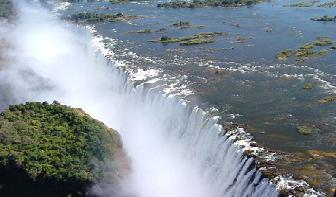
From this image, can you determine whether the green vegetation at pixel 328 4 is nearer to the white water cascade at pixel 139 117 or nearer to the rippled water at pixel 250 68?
the rippled water at pixel 250 68

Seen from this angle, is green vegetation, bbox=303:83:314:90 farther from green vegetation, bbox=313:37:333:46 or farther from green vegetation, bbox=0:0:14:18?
green vegetation, bbox=0:0:14:18

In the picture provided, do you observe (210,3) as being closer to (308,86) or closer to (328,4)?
(328,4)

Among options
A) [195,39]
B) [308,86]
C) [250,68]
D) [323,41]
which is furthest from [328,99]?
[195,39]

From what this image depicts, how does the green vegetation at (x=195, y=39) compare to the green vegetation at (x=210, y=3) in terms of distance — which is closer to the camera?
the green vegetation at (x=195, y=39)

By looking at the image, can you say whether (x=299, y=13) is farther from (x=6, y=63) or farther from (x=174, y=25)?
(x=6, y=63)

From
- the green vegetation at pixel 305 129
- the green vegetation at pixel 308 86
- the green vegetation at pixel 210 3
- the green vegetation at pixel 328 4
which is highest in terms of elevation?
the green vegetation at pixel 328 4

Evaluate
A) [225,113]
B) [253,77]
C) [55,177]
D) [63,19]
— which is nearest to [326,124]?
[225,113]

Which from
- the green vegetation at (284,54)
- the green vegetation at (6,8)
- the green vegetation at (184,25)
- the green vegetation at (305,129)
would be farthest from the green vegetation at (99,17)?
the green vegetation at (305,129)
